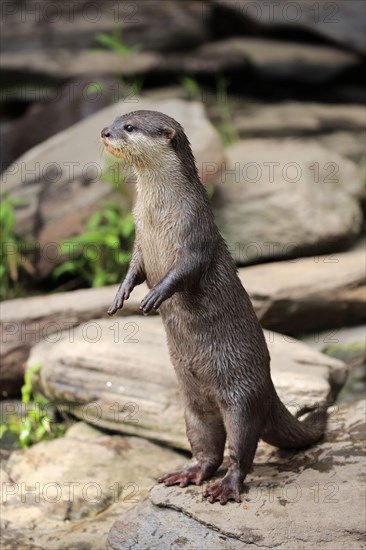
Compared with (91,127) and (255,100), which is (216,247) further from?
(255,100)

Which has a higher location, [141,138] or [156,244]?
[141,138]

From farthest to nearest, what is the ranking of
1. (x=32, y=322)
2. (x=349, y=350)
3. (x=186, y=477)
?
(x=32, y=322) < (x=349, y=350) < (x=186, y=477)

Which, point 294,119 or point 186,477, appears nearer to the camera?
point 186,477

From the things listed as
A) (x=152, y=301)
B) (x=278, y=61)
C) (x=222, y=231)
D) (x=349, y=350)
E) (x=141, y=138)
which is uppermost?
(x=141, y=138)

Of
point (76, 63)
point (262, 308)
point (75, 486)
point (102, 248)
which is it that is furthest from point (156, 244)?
point (76, 63)

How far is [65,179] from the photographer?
736 cm

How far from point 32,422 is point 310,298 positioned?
1.97 meters

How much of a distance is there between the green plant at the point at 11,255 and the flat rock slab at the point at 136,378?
4.39 feet

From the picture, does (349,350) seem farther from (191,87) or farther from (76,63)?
(76,63)

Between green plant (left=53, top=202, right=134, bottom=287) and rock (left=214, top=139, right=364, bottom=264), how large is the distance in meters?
0.78

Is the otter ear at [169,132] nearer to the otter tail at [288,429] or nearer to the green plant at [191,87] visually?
the otter tail at [288,429]

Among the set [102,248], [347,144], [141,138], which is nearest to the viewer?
[141,138]

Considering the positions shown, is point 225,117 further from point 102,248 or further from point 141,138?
point 141,138

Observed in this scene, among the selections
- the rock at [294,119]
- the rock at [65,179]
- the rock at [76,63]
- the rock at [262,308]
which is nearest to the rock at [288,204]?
the rock at [65,179]
